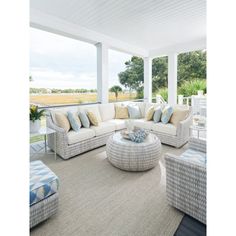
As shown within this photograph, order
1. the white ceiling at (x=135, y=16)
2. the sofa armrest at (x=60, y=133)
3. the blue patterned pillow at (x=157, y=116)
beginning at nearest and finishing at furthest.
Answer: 1. the sofa armrest at (x=60, y=133)
2. the white ceiling at (x=135, y=16)
3. the blue patterned pillow at (x=157, y=116)

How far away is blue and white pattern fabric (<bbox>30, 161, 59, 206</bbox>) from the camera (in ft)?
5.21

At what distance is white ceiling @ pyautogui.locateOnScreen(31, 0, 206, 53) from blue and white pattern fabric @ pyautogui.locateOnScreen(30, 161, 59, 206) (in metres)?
3.01

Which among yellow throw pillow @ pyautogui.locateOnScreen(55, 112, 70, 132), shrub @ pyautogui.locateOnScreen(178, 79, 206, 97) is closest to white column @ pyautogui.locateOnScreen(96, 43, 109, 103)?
yellow throw pillow @ pyautogui.locateOnScreen(55, 112, 70, 132)

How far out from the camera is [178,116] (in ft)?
13.1

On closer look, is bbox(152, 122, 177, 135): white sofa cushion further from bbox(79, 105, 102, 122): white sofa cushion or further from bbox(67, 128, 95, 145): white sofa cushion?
bbox(67, 128, 95, 145): white sofa cushion

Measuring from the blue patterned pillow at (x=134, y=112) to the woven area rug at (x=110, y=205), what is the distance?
2.30 meters

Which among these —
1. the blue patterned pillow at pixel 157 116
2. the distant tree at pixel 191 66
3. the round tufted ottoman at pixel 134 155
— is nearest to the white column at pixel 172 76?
the blue patterned pillow at pixel 157 116

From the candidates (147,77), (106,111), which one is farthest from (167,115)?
(147,77)

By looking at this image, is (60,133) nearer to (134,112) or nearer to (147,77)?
(134,112)

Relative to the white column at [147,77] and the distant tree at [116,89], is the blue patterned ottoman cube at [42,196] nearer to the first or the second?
the distant tree at [116,89]

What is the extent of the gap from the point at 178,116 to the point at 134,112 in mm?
1396

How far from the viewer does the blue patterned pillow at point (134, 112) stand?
16.5 feet

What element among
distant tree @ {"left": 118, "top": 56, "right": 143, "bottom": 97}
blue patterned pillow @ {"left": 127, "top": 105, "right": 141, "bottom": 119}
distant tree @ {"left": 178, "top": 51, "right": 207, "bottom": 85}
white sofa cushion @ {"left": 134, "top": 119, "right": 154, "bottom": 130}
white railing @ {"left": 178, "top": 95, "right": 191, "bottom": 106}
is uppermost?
distant tree @ {"left": 178, "top": 51, "right": 207, "bottom": 85}
